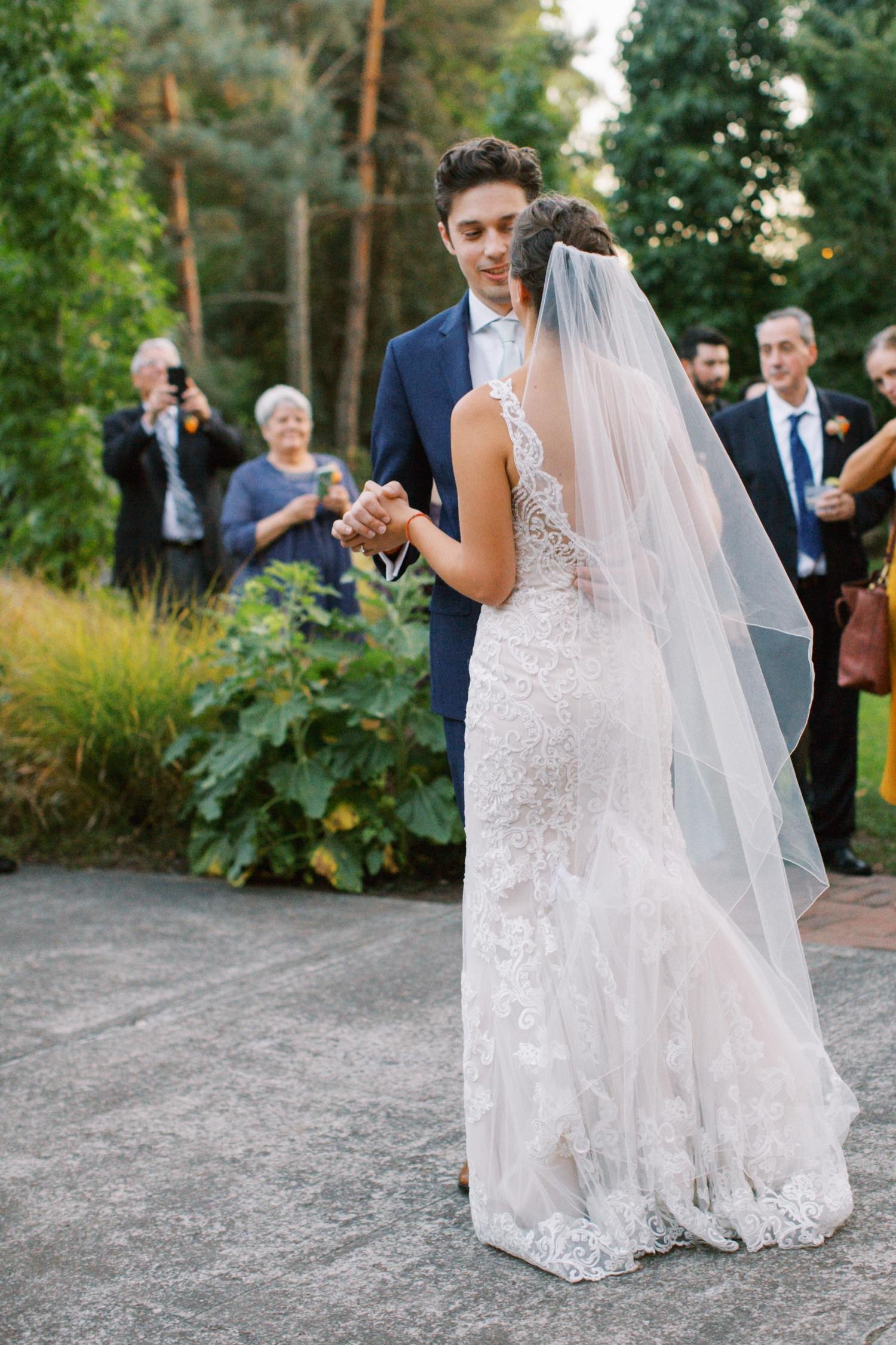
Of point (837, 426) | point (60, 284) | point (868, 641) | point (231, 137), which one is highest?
point (231, 137)

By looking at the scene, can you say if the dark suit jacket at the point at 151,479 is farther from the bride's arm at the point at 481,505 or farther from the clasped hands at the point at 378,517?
the bride's arm at the point at 481,505

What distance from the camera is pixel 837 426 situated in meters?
5.80

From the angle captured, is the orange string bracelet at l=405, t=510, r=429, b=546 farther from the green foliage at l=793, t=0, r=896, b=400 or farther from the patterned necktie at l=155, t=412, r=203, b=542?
the green foliage at l=793, t=0, r=896, b=400

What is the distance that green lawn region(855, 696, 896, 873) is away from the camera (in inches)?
242

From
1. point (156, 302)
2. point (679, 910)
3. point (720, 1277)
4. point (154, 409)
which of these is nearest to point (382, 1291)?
point (720, 1277)

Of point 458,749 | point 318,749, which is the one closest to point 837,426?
point 318,749

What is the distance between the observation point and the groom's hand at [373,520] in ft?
9.84

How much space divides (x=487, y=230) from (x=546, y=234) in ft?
1.73

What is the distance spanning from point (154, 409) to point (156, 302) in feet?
15.5

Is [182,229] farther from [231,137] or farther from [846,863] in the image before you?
[846,863]

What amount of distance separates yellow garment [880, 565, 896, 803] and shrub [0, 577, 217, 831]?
321 centimetres

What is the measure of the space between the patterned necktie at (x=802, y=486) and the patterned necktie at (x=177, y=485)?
3.79 meters

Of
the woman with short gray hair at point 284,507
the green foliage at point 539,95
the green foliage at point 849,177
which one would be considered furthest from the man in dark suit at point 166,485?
the green foliage at point 849,177

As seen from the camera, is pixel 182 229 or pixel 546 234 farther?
pixel 182 229
